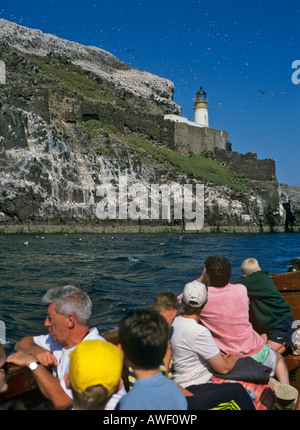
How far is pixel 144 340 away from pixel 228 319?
154 centimetres

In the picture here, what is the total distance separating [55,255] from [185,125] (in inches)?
1763

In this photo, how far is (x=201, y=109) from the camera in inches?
2670

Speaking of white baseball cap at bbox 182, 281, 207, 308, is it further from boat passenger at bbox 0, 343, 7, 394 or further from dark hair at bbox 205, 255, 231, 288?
boat passenger at bbox 0, 343, 7, 394

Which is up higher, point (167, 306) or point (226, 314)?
point (167, 306)

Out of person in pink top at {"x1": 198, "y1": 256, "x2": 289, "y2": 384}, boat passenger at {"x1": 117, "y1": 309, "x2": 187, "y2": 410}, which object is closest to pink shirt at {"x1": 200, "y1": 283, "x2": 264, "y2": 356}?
person in pink top at {"x1": 198, "y1": 256, "x2": 289, "y2": 384}

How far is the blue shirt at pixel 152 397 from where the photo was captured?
2344 mm

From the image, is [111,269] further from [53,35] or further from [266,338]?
[53,35]

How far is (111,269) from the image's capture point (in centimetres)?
1602

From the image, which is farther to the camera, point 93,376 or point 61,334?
point 61,334

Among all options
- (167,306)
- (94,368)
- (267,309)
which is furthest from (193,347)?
(267,309)

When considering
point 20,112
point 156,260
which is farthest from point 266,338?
point 20,112

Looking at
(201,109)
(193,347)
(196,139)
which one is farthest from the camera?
(201,109)

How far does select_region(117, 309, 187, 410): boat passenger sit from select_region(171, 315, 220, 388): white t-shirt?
857mm

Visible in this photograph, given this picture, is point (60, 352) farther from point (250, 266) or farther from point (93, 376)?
point (250, 266)
